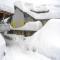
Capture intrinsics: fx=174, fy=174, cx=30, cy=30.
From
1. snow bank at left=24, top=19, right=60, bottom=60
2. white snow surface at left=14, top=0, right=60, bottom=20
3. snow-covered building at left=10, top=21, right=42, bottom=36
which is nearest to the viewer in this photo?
snow bank at left=24, top=19, right=60, bottom=60

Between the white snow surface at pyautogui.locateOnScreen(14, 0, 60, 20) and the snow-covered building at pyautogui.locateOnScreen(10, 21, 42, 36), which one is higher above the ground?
the white snow surface at pyautogui.locateOnScreen(14, 0, 60, 20)

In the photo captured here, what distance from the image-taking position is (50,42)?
591 cm

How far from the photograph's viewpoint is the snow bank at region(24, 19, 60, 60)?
17.8 ft

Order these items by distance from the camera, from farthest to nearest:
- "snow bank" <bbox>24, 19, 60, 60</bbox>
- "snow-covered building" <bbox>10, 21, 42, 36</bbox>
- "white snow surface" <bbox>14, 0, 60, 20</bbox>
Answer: "white snow surface" <bbox>14, 0, 60, 20</bbox>
"snow-covered building" <bbox>10, 21, 42, 36</bbox>
"snow bank" <bbox>24, 19, 60, 60</bbox>

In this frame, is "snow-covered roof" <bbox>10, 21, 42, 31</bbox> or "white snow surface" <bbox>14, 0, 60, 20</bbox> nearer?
"snow-covered roof" <bbox>10, 21, 42, 31</bbox>

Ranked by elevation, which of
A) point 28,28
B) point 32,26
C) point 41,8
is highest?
point 41,8

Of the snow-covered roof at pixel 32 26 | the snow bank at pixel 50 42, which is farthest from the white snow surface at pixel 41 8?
the snow bank at pixel 50 42

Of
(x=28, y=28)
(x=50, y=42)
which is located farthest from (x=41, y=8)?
(x=50, y=42)

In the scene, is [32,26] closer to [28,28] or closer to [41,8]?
[28,28]

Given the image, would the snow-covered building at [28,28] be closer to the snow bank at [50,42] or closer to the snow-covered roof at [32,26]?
the snow-covered roof at [32,26]

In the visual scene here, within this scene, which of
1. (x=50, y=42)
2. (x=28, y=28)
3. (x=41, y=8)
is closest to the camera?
(x=50, y=42)

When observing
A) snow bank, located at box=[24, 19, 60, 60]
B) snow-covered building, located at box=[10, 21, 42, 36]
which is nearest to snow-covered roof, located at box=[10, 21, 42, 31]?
snow-covered building, located at box=[10, 21, 42, 36]

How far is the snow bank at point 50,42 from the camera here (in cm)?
544

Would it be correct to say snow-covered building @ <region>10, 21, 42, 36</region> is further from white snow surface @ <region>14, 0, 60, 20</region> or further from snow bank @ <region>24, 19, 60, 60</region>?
snow bank @ <region>24, 19, 60, 60</region>
